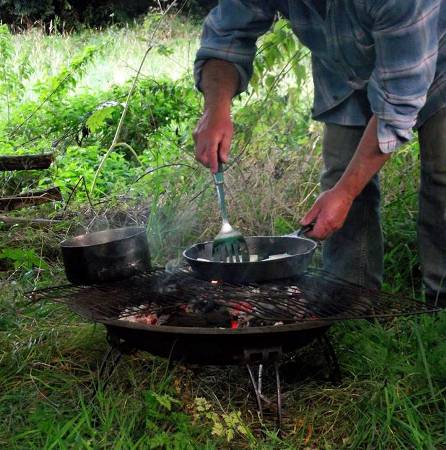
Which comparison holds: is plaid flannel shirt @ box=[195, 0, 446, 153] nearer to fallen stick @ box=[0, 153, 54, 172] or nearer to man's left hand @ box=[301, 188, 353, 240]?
man's left hand @ box=[301, 188, 353, 240]

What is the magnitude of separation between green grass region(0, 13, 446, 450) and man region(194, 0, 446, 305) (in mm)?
443

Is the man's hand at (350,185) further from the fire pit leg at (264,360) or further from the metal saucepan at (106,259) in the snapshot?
the metal saucepan at (106,259)

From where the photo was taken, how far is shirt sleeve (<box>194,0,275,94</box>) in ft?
9.73

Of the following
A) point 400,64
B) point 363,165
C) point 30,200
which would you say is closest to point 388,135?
point 363,165

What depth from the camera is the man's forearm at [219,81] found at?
2926 mm

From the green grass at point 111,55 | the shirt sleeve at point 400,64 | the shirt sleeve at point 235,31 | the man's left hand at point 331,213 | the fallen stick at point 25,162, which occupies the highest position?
the green grass at point 111,55

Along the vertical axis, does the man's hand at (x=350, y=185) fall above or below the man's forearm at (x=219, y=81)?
below

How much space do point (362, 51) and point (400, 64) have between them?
0.44 m

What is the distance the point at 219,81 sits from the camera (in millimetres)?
2979

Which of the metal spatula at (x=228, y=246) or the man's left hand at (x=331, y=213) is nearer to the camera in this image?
the man's left hand at (x=331, y=213)

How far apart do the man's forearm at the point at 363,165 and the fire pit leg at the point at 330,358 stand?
2.15 feet

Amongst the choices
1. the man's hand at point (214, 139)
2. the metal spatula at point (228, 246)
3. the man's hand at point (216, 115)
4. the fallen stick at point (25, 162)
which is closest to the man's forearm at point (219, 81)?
the man's hand at point (216, 115)

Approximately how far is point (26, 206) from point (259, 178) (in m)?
1.60

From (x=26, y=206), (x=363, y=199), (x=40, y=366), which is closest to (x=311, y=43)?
(x=363, y=199)
